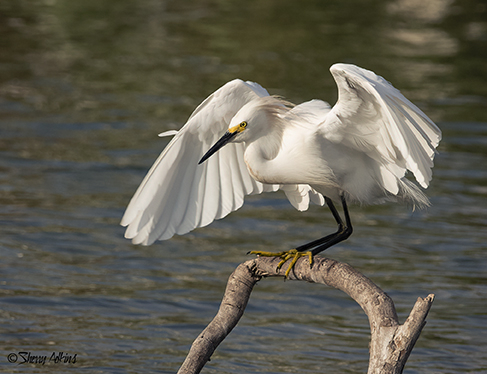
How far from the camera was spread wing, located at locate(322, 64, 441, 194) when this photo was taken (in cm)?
412

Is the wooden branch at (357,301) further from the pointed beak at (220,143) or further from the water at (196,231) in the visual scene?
the water at (196,231)

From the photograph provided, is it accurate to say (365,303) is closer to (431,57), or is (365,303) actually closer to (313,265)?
(313,265)

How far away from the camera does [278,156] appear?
4.72 m

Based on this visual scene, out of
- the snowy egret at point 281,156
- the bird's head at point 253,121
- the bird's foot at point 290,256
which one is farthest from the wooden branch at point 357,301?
the bird's head at point 253,121

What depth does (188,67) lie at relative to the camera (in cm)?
1595

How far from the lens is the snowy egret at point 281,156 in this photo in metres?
4.32

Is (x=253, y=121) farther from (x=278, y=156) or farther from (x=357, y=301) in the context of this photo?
(x=357, y=301)

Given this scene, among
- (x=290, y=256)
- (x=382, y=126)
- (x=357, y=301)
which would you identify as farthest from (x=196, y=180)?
(x=357, y=301)

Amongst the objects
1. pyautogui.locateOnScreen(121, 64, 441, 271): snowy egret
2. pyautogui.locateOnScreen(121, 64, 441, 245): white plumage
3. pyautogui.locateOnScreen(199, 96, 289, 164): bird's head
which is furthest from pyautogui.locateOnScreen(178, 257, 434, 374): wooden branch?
pyautogui.locateOnScreen(199, 96, 289, 164): bird's head

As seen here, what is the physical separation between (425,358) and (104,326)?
9.24 ft

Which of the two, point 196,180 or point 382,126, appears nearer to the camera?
point 382,126

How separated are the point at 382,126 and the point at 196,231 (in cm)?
533

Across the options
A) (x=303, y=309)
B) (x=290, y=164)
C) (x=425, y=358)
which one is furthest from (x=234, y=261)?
(x=290, y=164)

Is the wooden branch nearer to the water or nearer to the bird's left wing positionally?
the bird's left wing
